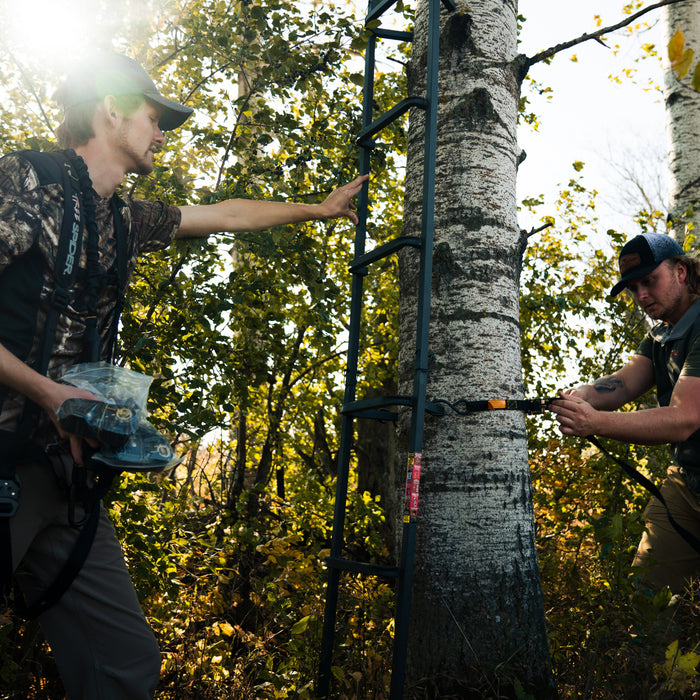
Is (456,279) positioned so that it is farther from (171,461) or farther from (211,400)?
(211,400)

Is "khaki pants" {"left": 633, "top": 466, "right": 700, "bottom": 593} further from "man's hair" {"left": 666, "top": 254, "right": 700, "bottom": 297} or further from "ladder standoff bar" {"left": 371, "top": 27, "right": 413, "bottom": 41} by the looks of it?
"ladder standoff bar" {"left": 371, "top": 27, "right": 413, "bottom": 41}

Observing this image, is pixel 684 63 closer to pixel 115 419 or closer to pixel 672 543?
pixel 115 419

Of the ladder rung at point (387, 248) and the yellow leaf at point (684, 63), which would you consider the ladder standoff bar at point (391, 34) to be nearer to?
the ladder rung at point (387, 248)

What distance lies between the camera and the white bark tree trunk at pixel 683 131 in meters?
5.85

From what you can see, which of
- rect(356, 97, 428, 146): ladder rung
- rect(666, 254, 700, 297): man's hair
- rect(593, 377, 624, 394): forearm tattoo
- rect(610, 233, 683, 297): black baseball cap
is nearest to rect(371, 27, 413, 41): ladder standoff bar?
rect(356, 97, 428, 146): ladder rung

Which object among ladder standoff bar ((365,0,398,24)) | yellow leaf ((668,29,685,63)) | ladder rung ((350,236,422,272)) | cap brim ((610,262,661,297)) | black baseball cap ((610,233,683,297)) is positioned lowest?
yellow leaf ((668,29,685,63))

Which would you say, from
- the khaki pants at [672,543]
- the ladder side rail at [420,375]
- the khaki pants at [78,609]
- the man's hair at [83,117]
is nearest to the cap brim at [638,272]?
the khaki pants at [672,543]

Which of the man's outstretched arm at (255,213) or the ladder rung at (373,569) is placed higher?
the man's outstretched arm at (255,213)

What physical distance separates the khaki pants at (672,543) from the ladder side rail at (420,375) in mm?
1537

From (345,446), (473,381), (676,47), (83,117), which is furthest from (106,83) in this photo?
(676,47)

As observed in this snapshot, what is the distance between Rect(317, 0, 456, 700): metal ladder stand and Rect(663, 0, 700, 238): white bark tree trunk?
12.4 feet

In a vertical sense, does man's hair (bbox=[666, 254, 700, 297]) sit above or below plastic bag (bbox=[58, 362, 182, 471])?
above

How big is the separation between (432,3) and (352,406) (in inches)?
67.0

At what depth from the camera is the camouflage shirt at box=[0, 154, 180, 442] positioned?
202 centimetres
